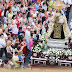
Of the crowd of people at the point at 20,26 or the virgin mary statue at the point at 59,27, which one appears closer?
the crowd of people at the point at 20,26

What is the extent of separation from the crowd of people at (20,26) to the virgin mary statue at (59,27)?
0.94 m

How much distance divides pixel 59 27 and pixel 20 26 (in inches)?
126

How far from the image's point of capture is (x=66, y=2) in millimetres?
12773

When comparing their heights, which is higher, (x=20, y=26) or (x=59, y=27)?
(x=20, y=26)

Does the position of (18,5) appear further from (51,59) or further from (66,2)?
(51,59)

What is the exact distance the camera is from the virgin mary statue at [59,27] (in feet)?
25.1

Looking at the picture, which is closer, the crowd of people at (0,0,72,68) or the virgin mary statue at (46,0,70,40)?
the crowd of people at (0,0,72,68)

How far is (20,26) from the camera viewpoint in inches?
400

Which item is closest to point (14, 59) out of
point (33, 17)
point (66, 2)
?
point (33, 17)

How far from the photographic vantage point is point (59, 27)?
793 centimetres

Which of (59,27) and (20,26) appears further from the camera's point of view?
(20,26)

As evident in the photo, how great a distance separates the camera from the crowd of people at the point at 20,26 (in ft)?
24.7

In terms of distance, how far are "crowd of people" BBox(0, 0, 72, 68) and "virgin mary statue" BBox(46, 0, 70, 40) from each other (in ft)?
3.10

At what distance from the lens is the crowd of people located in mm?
7538
